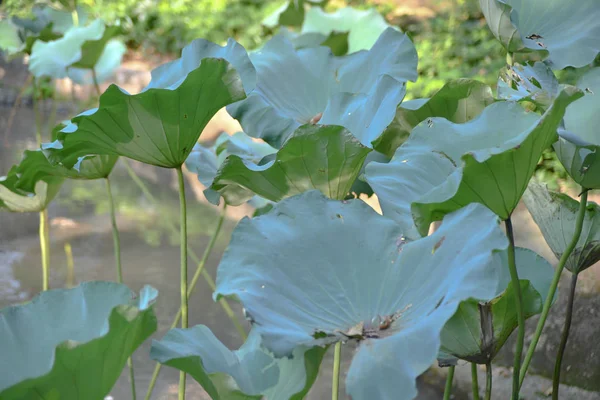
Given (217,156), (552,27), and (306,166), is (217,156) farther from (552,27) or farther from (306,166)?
(552,27)

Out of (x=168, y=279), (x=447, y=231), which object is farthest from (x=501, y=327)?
(x=168, y=279)

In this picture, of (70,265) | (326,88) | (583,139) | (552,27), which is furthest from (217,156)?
(70,265)

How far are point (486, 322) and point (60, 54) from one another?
166cm

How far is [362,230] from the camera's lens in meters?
0.69

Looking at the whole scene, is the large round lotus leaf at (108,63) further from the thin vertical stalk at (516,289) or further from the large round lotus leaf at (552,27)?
the thin vertical stalk at (516,289)

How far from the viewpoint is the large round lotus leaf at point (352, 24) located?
2.03 m

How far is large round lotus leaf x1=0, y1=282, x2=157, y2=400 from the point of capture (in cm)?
59

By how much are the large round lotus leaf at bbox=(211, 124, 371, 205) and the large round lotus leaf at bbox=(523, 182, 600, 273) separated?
23cm

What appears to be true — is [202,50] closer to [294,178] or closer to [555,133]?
[294,178]

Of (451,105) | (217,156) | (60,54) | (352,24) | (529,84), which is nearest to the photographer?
(529,84)

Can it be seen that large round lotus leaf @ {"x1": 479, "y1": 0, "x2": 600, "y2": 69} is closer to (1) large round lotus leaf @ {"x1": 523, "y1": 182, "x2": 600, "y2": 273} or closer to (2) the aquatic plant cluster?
(2) the aquatic plant cluster

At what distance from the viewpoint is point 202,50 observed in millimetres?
893

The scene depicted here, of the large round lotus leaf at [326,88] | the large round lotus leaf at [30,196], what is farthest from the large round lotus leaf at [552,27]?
the large round lotus leaf at [30,196]

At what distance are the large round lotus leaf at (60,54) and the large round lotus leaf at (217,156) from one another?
2.91 feet
